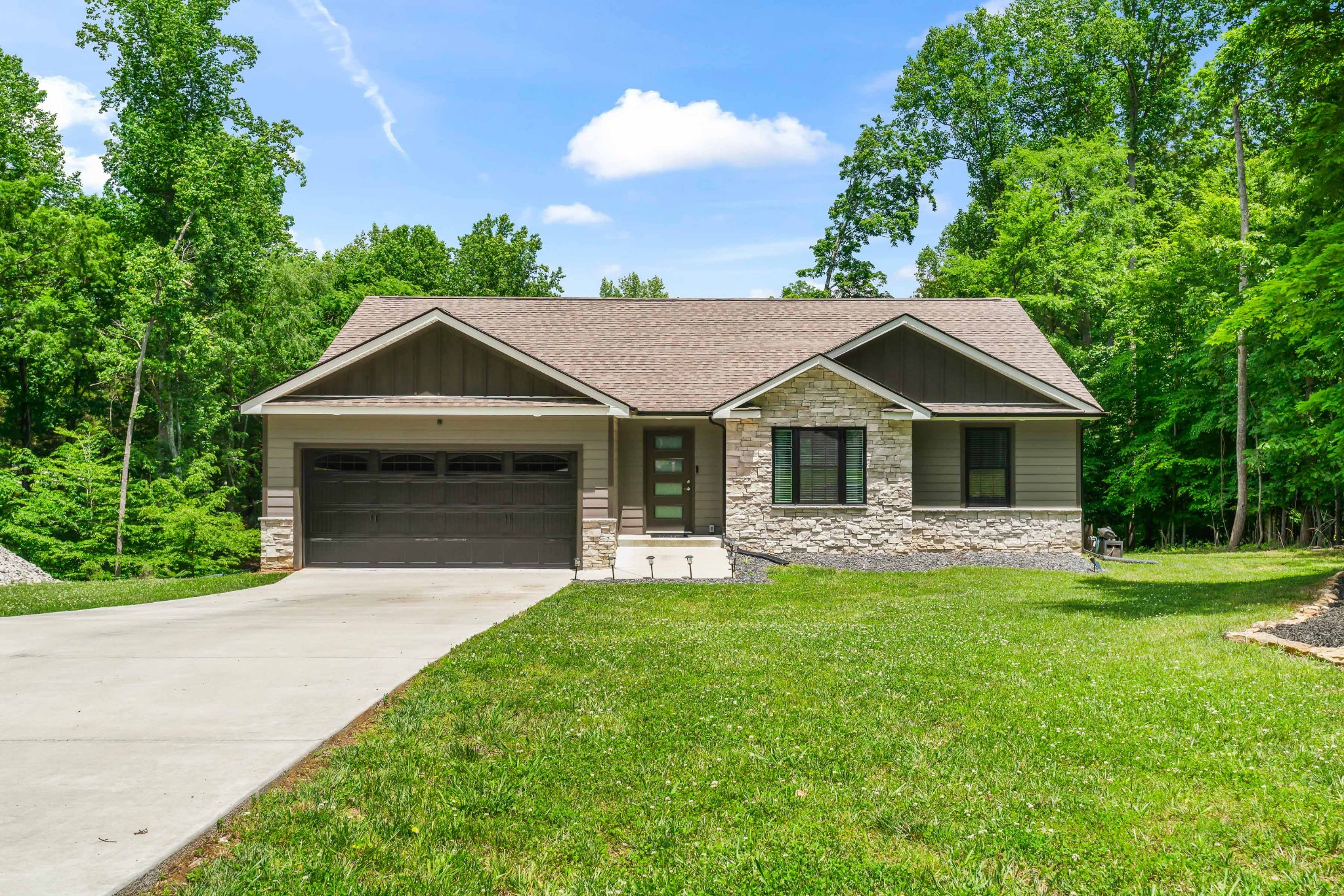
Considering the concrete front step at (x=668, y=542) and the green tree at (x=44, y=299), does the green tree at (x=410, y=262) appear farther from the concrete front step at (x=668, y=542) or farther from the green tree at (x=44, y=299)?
the concrete front step at (x=668, y=542)

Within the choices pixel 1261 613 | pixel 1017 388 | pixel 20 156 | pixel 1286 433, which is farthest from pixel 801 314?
pixel 20 156

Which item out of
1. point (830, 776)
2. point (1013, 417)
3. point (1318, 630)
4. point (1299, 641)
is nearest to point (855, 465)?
point (1013, 417)

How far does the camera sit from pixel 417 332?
630 inches

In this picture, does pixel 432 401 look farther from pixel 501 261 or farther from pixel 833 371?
pixel 501 261

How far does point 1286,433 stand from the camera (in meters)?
19.5

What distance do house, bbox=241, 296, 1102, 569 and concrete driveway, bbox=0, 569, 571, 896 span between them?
4195 millimetres

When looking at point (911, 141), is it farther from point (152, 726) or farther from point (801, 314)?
point (152, 726)

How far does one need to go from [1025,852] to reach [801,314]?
1922cm

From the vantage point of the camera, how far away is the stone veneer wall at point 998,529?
17.6 meters

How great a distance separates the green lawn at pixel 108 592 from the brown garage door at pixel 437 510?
1.49 metres

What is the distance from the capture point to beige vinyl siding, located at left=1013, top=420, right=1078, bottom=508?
1792cm

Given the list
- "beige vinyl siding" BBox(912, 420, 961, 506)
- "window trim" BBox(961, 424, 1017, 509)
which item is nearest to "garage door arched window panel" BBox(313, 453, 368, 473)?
"beige vinyl siding" BBox(912, 420, 961, 506)

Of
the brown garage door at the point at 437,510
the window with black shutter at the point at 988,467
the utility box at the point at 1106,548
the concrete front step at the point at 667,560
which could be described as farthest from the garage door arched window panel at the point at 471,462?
the utility box at the point at 1106,548

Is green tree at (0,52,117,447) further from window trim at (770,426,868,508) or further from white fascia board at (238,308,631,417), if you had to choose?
window trim at (770,426,868,508)
